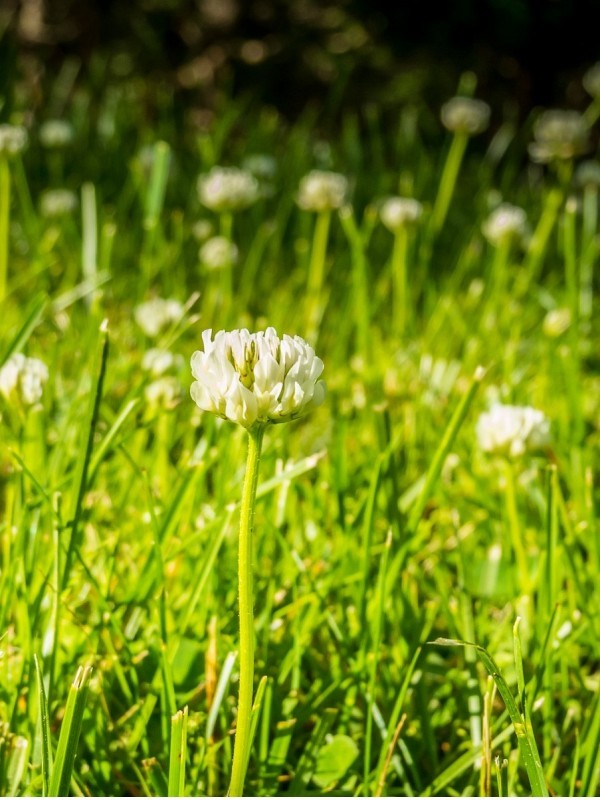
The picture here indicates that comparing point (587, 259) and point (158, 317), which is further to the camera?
point (587, 259)

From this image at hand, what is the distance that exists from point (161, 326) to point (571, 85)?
337 centimetres

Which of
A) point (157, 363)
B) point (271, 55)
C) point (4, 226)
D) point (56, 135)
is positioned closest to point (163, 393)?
point (157, 363)

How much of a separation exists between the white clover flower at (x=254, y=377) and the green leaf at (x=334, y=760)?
0.26m

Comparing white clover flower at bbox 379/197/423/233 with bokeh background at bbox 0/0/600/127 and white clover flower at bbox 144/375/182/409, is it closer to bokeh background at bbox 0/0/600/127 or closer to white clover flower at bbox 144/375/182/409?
white clover flower at bbox 144/375/182/409

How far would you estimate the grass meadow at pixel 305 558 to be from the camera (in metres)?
0.65

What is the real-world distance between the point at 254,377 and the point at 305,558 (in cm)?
38

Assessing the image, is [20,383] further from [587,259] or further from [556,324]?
[587,259]

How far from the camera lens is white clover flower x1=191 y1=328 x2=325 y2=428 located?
0.52 metres

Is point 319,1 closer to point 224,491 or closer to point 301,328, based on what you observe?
point 301,328

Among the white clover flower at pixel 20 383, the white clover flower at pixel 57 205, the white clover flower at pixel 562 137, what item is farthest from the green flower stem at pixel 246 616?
the white clover flower at pixel 562 137

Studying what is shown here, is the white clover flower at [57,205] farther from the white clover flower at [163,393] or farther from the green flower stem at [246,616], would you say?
the green flower stem at [246,616]

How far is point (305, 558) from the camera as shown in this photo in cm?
87

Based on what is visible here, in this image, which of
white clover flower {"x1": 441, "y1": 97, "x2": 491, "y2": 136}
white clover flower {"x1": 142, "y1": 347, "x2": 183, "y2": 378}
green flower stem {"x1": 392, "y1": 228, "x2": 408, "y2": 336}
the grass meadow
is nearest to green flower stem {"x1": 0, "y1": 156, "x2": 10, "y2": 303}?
the grass meadow

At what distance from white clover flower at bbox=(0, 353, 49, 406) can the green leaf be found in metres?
0.36
